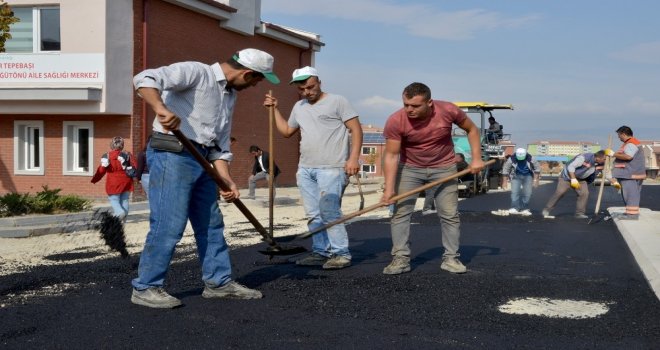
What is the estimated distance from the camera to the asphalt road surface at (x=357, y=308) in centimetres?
421

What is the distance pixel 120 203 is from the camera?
11.5m

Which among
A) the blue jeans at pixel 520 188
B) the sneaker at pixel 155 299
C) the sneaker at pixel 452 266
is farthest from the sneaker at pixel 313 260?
the blue jeans at pixel 520 188

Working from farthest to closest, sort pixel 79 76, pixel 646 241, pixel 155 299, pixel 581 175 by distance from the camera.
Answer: pixel 79 76
pixel 581 175
pixel 646 241
pixel 155 299

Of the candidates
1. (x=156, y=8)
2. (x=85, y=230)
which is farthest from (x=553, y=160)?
(x=85, y=230)

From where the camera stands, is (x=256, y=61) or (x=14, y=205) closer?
Result: (x=256, y=61)

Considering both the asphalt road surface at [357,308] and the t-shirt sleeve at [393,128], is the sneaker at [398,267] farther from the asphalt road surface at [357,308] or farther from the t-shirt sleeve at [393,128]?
the t-shirt sleeve at [393,128]

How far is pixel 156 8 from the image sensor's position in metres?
19.8

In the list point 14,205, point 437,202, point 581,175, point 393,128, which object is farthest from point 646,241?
point 14,205

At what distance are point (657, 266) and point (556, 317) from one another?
8.61 ft

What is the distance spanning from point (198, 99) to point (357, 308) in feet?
5.94

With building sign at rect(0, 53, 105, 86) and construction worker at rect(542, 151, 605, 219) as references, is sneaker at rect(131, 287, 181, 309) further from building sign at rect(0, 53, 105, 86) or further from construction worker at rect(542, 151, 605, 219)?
building sign at rect(0, 53, 105, 86)

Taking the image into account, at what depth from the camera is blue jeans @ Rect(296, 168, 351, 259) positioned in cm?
689

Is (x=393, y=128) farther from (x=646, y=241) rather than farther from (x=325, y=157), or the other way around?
(x=646, y=241)

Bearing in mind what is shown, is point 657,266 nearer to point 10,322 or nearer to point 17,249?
point 10,322
